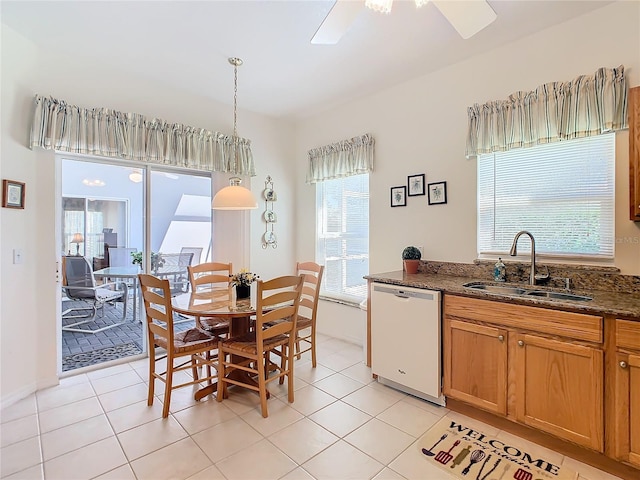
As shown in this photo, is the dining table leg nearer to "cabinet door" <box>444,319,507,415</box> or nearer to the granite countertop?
the granite countertop

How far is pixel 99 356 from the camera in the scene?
10.8 ft

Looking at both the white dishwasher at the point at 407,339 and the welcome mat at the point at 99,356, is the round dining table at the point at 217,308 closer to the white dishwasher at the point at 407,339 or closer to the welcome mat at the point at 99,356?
the white dishwasher at the point at 407,339

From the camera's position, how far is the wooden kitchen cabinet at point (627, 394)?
1.66 m

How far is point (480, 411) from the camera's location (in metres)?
2.27

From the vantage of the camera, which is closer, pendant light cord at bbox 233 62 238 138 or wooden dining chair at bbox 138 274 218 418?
wooden dining chair at bbox 138 274 218 418

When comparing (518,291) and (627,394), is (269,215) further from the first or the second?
(627,394)

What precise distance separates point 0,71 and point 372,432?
3.73 m

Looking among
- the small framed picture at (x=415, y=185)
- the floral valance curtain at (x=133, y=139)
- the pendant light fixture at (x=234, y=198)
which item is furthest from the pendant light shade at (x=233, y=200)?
the small framed picture at (x=415, y=185)

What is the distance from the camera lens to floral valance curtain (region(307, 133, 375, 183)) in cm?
361

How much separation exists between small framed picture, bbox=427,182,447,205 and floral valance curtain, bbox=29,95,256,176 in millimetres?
2128

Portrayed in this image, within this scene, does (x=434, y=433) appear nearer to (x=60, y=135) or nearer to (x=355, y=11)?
(x=355, y=11)

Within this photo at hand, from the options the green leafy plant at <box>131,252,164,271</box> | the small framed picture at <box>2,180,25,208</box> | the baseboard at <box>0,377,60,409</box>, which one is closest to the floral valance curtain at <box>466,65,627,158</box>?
the green leafy plant at <box>131,252,164,271</box>

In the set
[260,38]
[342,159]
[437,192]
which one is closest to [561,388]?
[437,192]

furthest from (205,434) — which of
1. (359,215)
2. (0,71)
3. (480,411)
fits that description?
(0,71)
